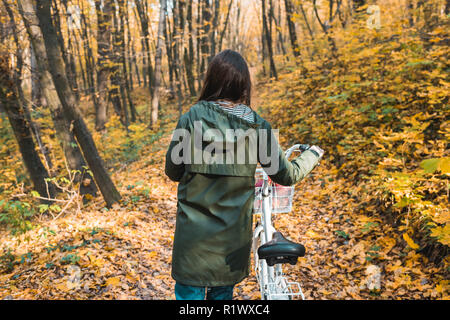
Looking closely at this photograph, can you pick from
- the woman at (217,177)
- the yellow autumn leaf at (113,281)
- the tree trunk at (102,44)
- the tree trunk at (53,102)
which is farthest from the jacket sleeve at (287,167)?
the tree trunk at (102,44)

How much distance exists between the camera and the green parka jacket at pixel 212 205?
5.80 ft

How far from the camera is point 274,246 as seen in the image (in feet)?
5.93

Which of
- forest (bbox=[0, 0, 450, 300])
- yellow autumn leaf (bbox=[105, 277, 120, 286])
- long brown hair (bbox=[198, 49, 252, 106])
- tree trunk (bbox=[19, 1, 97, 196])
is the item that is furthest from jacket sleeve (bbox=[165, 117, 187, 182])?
tree trunk (bbox=[19, 1, 97, 196])

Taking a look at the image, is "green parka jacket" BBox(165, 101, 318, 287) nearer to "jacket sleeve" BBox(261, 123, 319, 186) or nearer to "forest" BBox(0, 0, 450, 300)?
"jacket sleeve" BBox(261, 123, 319, 186)

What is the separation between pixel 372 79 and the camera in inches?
278

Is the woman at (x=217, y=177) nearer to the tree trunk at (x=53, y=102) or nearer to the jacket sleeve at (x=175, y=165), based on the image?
the jacket sleeve at (x=175, y=165)

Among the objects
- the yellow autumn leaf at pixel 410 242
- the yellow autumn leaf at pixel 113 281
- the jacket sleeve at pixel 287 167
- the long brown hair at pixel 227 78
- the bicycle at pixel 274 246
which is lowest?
the yellow autumn leaf at pixel 113 281

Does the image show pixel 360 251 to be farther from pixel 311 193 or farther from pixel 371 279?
pixel 311 193

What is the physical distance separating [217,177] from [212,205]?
0.58ft

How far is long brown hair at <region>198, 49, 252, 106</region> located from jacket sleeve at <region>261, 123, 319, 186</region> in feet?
1.01

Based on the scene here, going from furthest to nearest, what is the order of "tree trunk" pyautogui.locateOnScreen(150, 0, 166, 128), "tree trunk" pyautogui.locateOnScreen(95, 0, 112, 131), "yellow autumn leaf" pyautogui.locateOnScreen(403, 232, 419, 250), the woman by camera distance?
"tree trunk" pyautogui.locateOnScreen(150, 0, 166, 128)
"tree trunk" pyautogui.locateOnScreen(95, 0, 112, 131)
"yellow autumn leaf" pyautogui.locateOnScreen(403, 232, 419, 250)
the woman

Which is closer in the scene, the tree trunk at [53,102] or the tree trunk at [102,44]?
the tree trunk at [53,102]

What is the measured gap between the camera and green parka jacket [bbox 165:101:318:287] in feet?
5.80
